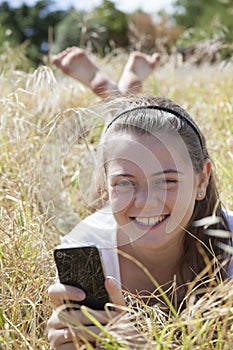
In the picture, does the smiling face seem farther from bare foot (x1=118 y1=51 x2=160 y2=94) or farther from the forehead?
bare foot (x1=118 y1=51 x2=160 y2=94)

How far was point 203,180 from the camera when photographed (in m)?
1.91

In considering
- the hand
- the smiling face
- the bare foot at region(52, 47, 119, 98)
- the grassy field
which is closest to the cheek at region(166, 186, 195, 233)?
the smiling face

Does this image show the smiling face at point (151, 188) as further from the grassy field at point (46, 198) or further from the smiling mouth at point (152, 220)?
the grassy field at point (46, 198)

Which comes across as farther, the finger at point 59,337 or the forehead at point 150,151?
the forehead at point 150,151

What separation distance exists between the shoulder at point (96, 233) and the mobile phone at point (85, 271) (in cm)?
56

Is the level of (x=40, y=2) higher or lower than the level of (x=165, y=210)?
lower

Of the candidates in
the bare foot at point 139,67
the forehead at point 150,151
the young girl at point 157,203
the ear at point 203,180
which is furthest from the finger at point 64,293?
the bare foot at point 139,67

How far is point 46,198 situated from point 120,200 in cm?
84

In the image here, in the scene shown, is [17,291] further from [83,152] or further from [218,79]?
[218,79]

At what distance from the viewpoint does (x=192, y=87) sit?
420 cm

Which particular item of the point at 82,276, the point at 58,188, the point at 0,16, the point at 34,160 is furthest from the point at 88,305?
the point at 0,16

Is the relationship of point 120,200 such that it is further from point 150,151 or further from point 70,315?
point 70,315

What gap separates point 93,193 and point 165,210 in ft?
2.78

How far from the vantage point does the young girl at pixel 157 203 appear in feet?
5.63
